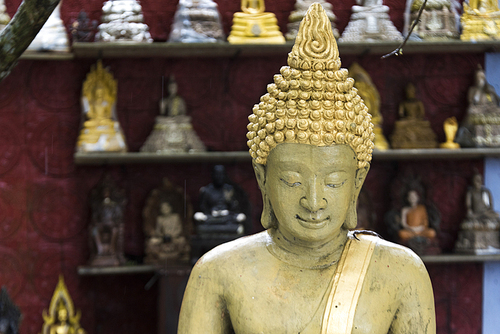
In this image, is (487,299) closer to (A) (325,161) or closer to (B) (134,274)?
(B) (134,274)

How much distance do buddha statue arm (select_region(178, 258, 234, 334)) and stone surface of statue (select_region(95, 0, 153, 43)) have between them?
Result: 2.64 meters

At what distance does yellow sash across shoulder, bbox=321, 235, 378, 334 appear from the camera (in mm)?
1758

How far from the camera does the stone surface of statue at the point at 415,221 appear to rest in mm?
4383

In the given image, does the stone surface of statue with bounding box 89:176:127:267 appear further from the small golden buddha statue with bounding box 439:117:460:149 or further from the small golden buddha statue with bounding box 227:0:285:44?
the small golden buddha statue with bounding box 439:117:460:149

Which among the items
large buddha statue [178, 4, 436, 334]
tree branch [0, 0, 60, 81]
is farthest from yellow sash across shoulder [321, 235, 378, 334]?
tree branch [0, 0, 60, 81]

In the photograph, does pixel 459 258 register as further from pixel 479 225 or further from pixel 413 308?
pixel 413 308

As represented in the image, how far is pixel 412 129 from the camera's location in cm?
447

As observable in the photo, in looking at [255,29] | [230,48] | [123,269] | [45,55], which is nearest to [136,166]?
[123,269]

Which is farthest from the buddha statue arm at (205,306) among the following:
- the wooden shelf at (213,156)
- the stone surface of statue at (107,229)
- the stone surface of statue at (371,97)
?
the stone surface of statue at (371,97)

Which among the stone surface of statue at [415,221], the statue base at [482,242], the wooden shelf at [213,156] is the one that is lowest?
the statue base at [482,242]

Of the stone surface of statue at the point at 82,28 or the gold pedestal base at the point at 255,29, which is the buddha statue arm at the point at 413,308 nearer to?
the gold pedestal base at the point at 255,29

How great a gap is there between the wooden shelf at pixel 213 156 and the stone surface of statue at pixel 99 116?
8 cm

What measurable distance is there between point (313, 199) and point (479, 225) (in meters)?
3.09

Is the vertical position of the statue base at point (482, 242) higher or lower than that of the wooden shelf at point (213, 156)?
lower
